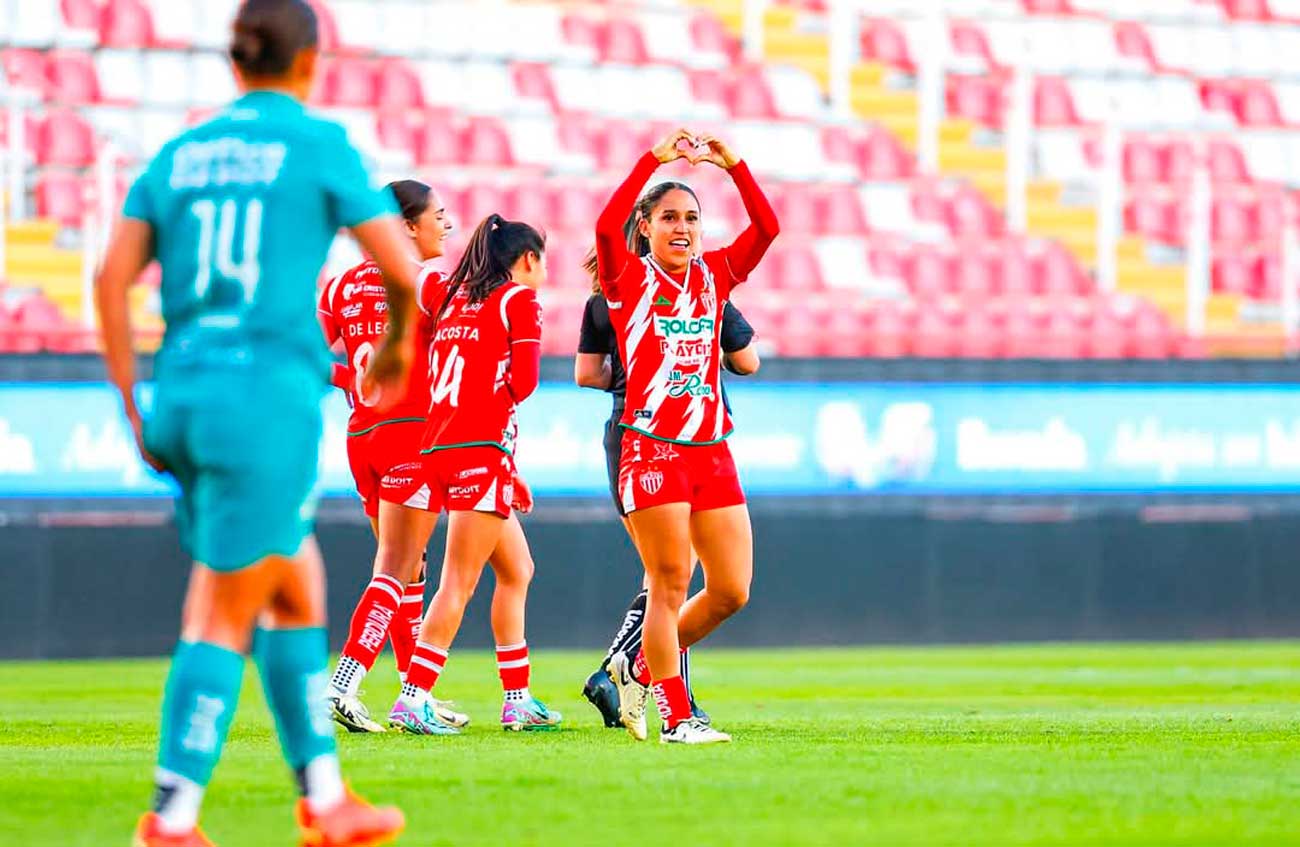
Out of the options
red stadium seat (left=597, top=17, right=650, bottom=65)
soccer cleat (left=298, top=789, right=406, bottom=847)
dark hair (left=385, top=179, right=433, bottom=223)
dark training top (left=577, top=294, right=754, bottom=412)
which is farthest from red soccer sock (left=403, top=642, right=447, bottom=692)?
red stadium seat (left=597, top=17, right=650, bottom=65)

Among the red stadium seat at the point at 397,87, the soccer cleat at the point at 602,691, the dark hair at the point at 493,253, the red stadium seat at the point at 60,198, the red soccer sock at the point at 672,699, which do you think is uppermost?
the red stadium seat at the point at 397,87

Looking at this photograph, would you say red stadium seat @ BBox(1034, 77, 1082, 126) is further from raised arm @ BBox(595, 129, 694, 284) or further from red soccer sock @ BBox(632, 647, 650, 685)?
raised arm @ BBox(595, 129, 694, 284)

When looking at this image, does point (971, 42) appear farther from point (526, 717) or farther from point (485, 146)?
point (526, 717)

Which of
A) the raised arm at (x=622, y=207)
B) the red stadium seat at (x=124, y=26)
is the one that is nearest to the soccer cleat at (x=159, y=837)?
the raised arm at (x=622, y=207)

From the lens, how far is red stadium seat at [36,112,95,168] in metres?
19.2

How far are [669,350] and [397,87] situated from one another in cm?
1404

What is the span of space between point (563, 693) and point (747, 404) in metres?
4.64

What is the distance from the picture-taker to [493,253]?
8.73m

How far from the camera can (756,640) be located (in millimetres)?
16109

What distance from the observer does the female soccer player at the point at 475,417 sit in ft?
28.3

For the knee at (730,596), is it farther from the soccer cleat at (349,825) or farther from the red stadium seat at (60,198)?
the red stadium seat at (60,198)

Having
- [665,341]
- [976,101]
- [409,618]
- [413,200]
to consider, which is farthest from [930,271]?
[665,341]

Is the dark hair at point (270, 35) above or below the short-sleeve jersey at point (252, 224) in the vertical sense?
above

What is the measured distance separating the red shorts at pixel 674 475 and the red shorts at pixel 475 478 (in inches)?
35.4
